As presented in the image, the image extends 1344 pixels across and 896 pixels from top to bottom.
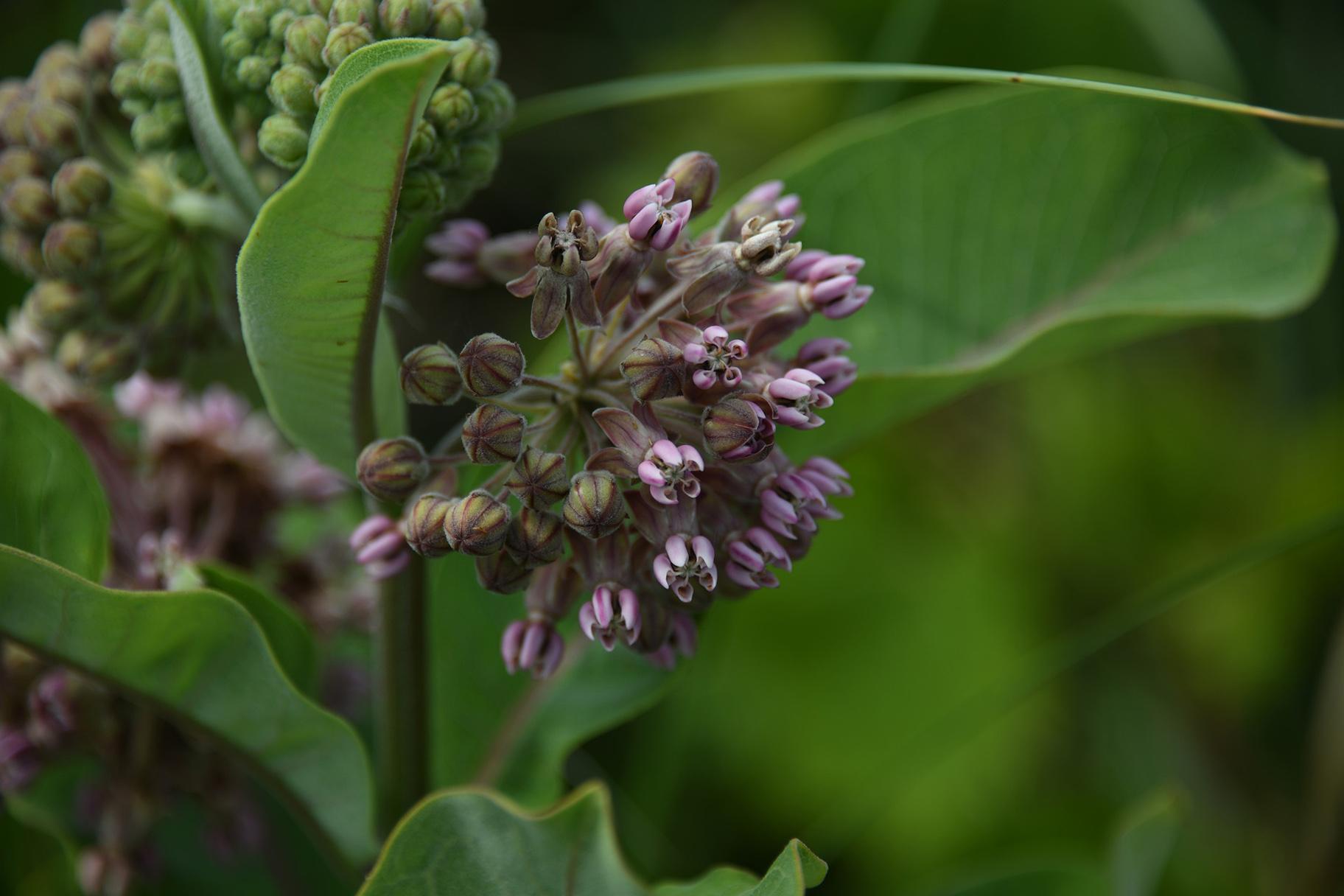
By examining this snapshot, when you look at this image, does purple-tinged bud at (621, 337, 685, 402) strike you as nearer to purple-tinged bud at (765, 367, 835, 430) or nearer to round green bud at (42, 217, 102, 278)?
purple-tinged bud at (765, 367, 835, 430)

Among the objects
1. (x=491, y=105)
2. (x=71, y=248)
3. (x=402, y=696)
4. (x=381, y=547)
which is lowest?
(x=402, y=696)

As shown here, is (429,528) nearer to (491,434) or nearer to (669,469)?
(491,434)

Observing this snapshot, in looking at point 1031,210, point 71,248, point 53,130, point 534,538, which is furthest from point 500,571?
point 1031,210

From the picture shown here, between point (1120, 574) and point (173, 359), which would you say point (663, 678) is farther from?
point (1120, 574)

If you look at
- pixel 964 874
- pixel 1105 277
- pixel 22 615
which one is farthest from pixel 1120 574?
pixel 22 615

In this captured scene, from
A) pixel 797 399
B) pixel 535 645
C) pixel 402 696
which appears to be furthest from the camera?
pixel 402 696

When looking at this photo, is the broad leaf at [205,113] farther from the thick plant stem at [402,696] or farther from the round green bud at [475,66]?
the thick plant stem at [402,696]

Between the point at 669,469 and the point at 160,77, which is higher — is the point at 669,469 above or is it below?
below
